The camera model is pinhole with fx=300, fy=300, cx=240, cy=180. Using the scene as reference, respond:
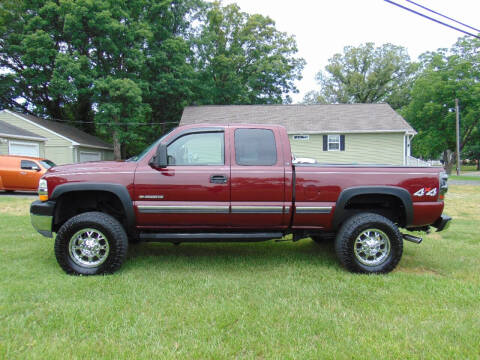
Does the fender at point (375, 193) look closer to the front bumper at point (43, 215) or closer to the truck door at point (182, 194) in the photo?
the truck door at point (182, 194)

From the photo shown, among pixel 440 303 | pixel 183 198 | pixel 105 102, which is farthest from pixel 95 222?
pixel 105 102

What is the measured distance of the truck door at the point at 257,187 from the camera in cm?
363

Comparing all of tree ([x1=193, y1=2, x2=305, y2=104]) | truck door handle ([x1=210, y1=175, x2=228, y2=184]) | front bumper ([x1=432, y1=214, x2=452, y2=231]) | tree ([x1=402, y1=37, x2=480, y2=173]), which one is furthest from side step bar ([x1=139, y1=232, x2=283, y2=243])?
tree ([x1=402, y1=37, x2=480, y2=173])

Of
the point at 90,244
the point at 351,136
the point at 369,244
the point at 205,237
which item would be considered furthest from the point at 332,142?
the point at 90,244

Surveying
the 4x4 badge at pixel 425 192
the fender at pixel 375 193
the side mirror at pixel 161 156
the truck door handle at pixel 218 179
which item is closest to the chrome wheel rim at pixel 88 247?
the side mirror at pixel 161 156

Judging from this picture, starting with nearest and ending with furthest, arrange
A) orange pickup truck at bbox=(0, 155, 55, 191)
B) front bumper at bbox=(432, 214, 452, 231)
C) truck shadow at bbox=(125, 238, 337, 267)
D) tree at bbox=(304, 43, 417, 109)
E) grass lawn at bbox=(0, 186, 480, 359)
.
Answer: grass lawn at bbox=(0, 186, 480, 359), front bumper at bbox=(432, 214, 452, 231), truck shadow at bbox=(125, 238, 337, 267), orange pickup truck at bbox=(0, 155, 55, 191), tree at bbox=(304, 43, 417, 109)

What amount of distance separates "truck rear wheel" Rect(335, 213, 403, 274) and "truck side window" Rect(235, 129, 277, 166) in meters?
1.28

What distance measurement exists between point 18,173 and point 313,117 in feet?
51.7

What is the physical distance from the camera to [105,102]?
19578 millimetres

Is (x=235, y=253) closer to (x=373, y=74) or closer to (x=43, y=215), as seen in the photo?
(x=43, y=215)

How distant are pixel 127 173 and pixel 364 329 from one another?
298 centimetres

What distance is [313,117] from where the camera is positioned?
19266mm

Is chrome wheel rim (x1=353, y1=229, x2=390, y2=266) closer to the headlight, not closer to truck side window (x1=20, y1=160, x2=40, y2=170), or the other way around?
the headlight

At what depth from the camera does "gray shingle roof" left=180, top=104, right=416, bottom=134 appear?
18188 millimetres
